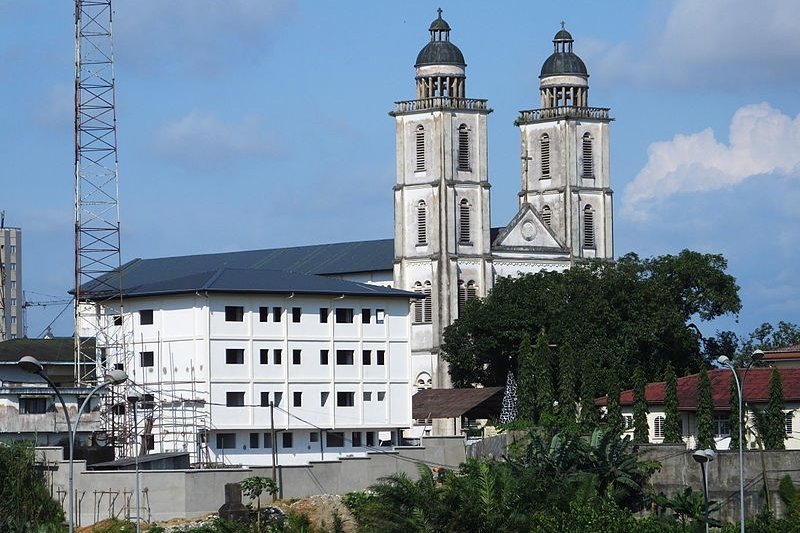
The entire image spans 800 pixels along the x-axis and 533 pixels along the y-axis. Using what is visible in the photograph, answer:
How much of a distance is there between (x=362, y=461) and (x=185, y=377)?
12.3 meters

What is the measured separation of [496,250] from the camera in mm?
114062

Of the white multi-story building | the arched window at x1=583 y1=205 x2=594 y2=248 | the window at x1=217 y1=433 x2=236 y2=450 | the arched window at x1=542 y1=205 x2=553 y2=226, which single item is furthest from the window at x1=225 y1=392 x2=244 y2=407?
the arched window at x1=583 y1=205 x2=594 y2=248

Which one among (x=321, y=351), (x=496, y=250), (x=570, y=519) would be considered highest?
(x=496, y=250)

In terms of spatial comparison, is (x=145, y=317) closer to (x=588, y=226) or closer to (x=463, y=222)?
(x=463, y=222)

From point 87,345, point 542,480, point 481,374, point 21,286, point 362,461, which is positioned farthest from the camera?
point 21,286

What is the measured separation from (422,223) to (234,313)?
34.6m

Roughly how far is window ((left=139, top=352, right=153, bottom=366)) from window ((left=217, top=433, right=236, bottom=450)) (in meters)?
4.47

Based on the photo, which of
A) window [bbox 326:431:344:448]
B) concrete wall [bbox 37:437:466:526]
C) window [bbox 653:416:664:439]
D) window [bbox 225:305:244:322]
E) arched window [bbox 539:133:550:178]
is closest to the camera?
concrete wall [bbox 37:437:466:526]

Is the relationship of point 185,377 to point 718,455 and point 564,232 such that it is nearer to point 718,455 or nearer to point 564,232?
point 718,455

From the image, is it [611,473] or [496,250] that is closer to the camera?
[611,473]

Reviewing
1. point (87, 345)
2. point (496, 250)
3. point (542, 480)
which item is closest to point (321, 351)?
point (87, 345)

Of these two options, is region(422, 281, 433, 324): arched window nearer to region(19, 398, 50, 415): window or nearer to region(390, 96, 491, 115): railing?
region(390, 96, 491, 115): railing

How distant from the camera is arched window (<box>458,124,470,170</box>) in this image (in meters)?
114

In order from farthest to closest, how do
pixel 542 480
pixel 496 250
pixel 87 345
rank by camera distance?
pixel 496 250 < pixel 87 345 < pixel 542 480
